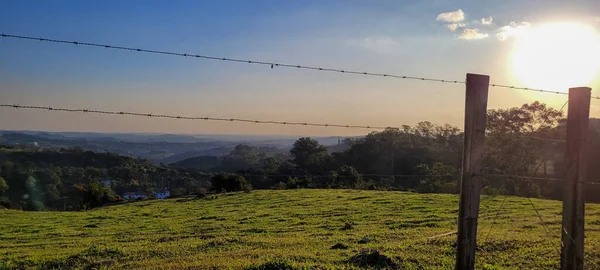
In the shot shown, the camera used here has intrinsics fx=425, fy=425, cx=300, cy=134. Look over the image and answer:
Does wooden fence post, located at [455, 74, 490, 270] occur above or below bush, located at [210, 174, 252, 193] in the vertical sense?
above

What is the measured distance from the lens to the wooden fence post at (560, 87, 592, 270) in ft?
16.1

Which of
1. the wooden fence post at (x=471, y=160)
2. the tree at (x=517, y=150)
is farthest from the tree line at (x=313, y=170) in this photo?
the wooden fence post at (x=471, y=160)

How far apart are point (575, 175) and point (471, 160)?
62.8 inches

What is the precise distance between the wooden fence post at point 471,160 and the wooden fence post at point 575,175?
138 centimetres

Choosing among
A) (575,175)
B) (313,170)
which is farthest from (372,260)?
(313,170)

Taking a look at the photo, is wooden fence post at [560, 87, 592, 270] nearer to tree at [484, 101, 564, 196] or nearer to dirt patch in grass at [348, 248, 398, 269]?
dirt patch in grass at [348, 248, 398, 269]

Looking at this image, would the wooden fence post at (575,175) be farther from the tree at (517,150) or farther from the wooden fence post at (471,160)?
the tree at (517,150)

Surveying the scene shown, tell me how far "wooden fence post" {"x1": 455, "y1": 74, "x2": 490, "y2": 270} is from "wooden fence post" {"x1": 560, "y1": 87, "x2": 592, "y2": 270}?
1.38 m

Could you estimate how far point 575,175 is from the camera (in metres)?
4.95

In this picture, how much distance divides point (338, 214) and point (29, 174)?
71.2 m

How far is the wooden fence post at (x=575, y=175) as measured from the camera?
193 inches

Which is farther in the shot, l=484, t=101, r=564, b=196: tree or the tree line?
the tree line

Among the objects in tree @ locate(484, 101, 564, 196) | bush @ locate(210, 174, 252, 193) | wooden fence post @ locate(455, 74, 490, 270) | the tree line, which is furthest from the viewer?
bush @ locate(210, 174, 252, 193)

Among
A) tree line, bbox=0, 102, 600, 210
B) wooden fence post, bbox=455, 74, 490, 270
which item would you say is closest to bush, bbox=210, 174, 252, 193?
tree line, bbox=0, 102, 600, 210
